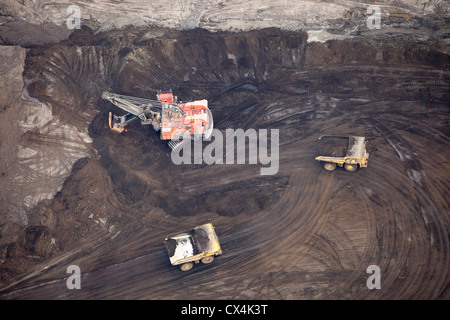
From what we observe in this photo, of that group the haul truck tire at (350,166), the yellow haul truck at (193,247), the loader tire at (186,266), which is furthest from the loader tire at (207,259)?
the haul truck tire at (350,166)

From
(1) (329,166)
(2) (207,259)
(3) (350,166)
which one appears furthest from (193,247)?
(3) (350,166)

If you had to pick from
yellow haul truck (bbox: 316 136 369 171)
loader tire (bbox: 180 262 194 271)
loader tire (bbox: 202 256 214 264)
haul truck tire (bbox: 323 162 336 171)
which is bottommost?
loader tire (bbox: 180 262 194 271)

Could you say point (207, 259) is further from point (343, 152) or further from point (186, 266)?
point (343, 152)

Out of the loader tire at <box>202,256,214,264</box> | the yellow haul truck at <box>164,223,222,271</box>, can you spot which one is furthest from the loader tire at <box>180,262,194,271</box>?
the loader tire at <box>202,256,214,264</box>

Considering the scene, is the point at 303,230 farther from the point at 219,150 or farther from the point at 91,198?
the point at 91,198

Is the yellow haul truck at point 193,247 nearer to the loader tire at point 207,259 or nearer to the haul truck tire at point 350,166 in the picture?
the loader tire at point 207,259

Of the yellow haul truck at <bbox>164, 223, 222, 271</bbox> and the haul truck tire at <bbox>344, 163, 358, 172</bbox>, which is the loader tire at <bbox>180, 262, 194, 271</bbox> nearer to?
the yellow haul truck at <bbox>164, 223, 222, 271</bbox>
